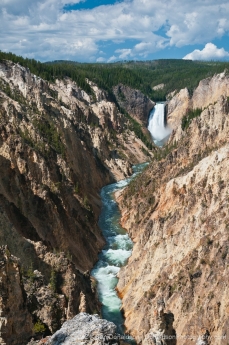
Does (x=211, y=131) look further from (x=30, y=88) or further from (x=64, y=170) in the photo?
(x=30, y=88)

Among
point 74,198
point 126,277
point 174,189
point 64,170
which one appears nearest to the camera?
point 126,277

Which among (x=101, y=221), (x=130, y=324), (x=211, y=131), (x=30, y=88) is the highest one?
(x=30, y=88)

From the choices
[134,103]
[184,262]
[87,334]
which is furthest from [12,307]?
[134,103]

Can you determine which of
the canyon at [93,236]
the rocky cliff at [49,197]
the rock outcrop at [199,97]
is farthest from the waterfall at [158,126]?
the canyon at [93,236]

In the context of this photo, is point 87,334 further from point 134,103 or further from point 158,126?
point 134,103

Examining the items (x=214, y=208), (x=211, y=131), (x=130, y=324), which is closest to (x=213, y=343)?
(x=130, y=324)

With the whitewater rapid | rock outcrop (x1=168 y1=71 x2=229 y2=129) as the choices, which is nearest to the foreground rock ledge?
the whitewater rapid
